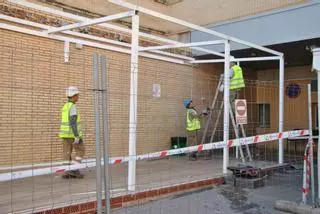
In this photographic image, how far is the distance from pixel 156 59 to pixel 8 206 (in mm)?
6638

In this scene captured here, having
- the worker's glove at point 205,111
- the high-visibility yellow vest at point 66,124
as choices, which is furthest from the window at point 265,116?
the high-visibility yellow vest at point 66,124

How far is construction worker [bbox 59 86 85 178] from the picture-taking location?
23.6 ft

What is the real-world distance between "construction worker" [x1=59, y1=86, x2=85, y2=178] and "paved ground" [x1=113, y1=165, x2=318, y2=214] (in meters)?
1.86

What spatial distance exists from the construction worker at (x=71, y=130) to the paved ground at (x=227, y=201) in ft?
6.11

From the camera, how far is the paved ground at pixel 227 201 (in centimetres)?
606

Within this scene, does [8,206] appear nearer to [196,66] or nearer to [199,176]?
[199,176]

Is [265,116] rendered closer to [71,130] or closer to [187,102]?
[187,102]

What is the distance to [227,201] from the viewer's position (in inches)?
266

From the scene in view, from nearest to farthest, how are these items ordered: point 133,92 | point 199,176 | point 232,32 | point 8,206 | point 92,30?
1. point 8,206
2. point 133,92
3. point 199,176
4. point 92,30
5. point 232,32

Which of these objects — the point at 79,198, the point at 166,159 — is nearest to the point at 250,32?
the point at 166,159

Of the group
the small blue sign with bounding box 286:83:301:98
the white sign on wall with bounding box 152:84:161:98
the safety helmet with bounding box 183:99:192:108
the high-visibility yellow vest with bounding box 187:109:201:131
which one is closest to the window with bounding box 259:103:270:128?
the small blue sign with bounding box 286:83:301:98

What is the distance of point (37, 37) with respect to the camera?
821 centimetres

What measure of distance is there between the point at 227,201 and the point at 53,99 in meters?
4.28

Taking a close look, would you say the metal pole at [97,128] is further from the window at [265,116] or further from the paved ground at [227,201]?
the window at [265,116]
